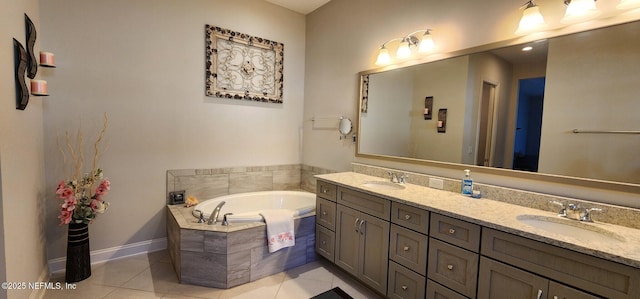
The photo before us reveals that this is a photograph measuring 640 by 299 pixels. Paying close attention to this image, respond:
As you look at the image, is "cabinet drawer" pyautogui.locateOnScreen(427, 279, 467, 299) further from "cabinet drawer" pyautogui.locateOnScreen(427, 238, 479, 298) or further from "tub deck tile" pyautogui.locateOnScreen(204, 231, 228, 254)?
"tub deck tile" pyautogui.locateOnScreen(204, 231, 228, 254)

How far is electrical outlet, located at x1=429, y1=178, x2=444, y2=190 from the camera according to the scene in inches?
87.2

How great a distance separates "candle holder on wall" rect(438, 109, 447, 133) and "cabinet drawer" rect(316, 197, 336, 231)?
114 centimetres

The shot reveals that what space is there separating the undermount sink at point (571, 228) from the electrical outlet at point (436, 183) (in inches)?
25.9

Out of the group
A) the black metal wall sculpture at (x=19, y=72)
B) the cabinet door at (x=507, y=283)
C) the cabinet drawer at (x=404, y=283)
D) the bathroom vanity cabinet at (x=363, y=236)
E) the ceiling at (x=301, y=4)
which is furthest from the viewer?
the ceiling at (x=301, y=4)

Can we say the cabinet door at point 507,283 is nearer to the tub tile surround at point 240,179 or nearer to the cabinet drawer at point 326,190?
the cabinet drawer at point 326,190

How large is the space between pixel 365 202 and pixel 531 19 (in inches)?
64.3

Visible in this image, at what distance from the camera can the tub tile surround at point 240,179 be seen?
307cm

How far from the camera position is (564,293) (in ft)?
3.99

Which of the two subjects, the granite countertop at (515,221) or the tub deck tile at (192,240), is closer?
the granite countertop at (515,221)

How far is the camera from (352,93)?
3125 mm

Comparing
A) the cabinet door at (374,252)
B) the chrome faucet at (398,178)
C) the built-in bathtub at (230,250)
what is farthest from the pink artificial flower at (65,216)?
the chrome faucet at (398,178)

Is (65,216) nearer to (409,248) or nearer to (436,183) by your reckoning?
(409,248)

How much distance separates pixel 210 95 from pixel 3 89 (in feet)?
5.71

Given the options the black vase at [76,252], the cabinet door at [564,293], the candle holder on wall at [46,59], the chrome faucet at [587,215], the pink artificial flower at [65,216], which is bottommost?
the black vase at [76,252]
